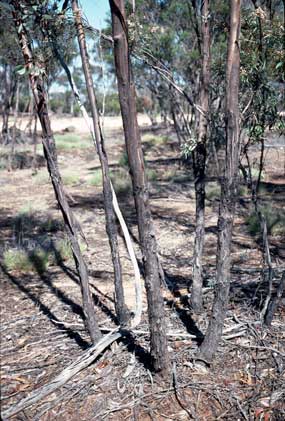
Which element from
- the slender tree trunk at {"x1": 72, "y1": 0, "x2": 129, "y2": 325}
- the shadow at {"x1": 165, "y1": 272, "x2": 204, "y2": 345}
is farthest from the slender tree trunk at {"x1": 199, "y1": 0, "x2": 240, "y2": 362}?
the slender tree trunk at {"x1": 72, "y1": 0, "x2": 129, "y2": 325}

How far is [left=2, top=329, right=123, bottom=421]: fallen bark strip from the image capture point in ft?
10.5

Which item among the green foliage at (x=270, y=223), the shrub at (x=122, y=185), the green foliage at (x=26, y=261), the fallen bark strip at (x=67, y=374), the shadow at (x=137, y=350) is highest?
the fallen bark strip at (x=67, y=374)

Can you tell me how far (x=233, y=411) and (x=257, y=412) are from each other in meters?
0.16

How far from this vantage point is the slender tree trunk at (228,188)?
315 centimetres

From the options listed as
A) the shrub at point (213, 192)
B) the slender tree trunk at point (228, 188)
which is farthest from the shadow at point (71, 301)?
the shrub at point (213, 192)

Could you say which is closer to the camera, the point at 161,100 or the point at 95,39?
the point at 95,39

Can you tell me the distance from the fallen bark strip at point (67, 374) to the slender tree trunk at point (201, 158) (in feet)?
3.17

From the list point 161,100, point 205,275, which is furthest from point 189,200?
point 161,100

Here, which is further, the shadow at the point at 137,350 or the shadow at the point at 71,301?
the shadow at the point at 71,301

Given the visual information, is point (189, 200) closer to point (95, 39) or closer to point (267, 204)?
point (267, 204)

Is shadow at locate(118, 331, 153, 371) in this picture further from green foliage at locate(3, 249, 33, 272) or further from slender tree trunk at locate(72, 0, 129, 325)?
green foliage at locate(3, 249, 33, 272)

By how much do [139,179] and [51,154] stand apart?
88 cm

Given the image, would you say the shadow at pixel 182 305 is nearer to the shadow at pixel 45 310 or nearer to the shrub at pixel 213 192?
the shadow at pixel 45 310

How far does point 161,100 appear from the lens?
70.2ft
